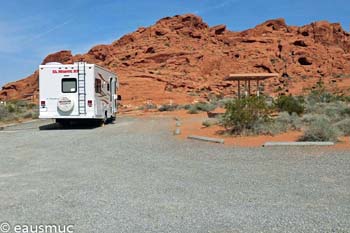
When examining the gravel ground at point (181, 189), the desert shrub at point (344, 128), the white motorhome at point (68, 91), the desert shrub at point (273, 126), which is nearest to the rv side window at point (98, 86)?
the white motorhome at point (68, 91)

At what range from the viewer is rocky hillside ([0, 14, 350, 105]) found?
59.4m

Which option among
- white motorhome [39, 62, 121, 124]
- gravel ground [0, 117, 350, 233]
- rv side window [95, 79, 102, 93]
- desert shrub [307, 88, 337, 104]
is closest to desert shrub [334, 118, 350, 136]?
gravel ground [0, 117, 350, 233]

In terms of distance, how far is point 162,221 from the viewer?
484 cm

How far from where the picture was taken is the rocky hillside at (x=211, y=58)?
59438 millimetres

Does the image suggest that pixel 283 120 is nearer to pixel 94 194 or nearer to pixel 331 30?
pixel 94 194

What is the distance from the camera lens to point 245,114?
1428cm

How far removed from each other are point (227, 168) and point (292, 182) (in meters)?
1.71

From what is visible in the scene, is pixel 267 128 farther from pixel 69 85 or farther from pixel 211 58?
pixel 211 58

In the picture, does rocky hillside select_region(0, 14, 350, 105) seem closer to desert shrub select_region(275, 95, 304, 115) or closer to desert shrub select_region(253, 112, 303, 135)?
desert shrub select_region(275, 95, 304, 115)

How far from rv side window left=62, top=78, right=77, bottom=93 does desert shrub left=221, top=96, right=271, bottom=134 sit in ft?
24.0

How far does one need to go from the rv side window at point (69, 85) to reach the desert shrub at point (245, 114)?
7.32 meters

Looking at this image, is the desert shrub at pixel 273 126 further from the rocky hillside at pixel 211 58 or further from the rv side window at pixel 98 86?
the rocky hillside at pixel 211 58

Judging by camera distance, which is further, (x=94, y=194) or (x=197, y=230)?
(x=94, y=194)

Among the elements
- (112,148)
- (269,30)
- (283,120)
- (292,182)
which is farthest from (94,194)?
(269,30)
